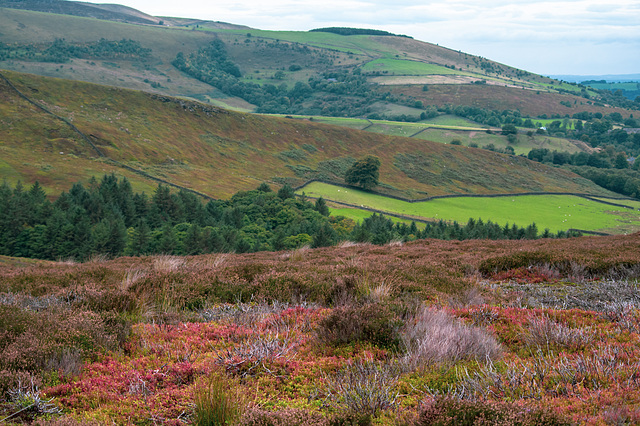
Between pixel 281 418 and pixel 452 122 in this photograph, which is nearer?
pixel 281 418

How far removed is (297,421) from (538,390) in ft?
8.49

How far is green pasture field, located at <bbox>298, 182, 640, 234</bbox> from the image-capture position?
83719 mm

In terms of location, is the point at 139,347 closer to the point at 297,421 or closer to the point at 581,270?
the point at 297,421

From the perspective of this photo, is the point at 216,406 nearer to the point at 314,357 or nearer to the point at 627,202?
the point at 314,357

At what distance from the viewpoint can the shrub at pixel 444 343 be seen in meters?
5.40

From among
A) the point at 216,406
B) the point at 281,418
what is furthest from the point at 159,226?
the point at 281,418

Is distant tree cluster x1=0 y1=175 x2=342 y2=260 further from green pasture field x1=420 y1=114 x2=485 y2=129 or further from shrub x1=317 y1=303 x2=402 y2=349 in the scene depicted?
green pasture field x1=420 y1=114 x2=485 y2=129

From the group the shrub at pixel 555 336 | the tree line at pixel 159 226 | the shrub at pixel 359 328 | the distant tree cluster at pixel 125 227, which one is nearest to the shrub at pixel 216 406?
the shrub at pixel 359 328

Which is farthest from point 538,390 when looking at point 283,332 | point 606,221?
point 606,221

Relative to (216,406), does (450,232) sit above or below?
below

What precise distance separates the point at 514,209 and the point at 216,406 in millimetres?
101511

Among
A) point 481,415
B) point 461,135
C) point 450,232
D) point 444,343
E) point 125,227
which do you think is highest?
point 461,135

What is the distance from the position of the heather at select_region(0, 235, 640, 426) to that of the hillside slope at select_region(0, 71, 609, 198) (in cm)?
7194

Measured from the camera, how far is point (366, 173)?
104m
